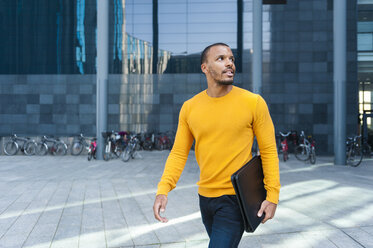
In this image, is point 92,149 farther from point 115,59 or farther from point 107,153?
point 115,59

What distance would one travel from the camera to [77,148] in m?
17.6

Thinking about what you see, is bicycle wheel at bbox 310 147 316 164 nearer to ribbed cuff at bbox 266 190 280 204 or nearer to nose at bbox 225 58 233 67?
ribbed cuff at bbox 266 190 280 204

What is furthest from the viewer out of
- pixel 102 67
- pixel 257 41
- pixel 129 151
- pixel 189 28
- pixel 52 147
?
pixel 189 28

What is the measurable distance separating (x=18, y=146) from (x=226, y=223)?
1766 centimetres

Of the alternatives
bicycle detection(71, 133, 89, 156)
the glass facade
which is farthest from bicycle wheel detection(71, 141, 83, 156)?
the glass facade

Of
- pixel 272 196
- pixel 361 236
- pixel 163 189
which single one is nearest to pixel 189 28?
pixel 361 236

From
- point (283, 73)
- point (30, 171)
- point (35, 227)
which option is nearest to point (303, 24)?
point (283, 73)

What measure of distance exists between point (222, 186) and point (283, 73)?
1899 centimetres

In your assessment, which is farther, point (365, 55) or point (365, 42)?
point (365, 42)

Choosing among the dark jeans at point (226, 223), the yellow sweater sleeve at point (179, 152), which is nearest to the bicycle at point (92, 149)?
the yellow sweater sleeve at point (179, 152)

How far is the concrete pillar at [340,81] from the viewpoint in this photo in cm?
1309

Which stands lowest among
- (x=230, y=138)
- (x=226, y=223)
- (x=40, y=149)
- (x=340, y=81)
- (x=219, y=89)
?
(x=40, y=149)

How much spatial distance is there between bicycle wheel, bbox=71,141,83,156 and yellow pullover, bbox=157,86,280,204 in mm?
16144

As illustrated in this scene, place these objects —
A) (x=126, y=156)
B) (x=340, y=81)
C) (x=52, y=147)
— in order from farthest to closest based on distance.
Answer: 1. (x=52, y=147)
2. (x=126, y=156)
3. (x=340, y=81)
